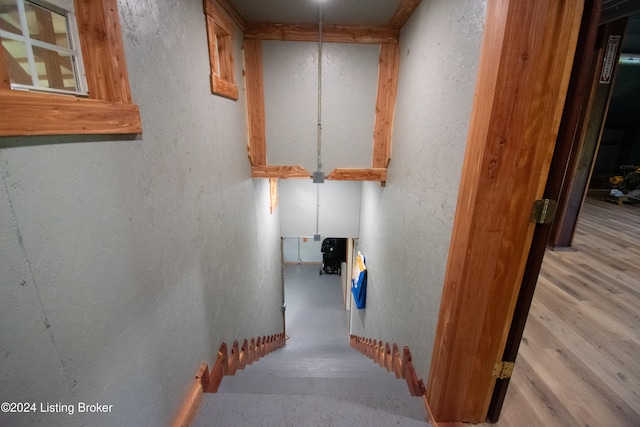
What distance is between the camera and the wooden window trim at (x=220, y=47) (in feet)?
6.00

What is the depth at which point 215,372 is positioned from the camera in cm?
189

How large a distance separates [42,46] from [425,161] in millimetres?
1880

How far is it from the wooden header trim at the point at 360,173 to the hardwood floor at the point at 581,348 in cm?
193

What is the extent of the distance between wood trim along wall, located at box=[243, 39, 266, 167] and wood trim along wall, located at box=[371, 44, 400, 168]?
49.9 inches

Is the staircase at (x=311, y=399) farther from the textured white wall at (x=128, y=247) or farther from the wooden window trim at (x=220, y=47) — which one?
the wooden window trim at (x=220, y=47)

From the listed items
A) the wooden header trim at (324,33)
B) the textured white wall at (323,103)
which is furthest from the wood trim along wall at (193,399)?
the wooden header trim at (324,33)

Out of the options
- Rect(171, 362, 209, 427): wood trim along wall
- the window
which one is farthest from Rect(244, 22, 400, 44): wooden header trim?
Rect(171, 362, 209, 427): wood trim along wall

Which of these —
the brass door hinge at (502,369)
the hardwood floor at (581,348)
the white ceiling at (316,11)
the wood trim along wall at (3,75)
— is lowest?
the hardwood floor at (581,348)

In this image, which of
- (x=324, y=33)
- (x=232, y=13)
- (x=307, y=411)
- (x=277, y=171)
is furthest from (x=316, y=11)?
(x=307, y=411)

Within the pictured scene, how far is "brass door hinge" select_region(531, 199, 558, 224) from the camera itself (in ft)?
3.55

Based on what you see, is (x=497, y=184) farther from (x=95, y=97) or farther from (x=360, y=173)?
(x=360, y=173)

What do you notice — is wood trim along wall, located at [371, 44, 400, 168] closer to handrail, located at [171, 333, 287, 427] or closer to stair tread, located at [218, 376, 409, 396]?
stair tread, located at [218, 376, 409, 396]

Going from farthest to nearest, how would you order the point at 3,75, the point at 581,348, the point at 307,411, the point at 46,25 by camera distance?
the point at 581,348
the point at 307,411
the point at 46,25
the point at 3,75

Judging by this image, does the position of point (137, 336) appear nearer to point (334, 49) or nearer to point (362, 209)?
point (334, 49)
